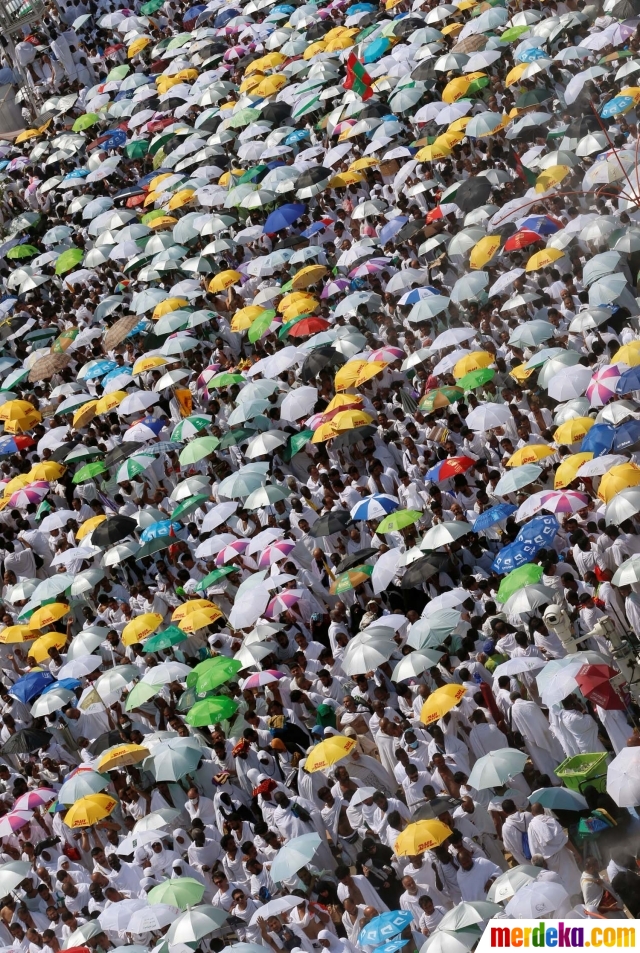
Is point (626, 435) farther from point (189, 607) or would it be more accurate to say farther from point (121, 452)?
Result: point (121, 452)

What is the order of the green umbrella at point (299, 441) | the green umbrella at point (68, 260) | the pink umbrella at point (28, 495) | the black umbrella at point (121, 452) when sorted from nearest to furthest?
the green umbrella at point (299, 441) < the black umbrella at point (121, 452) < the pink umbrella at point (28, 495) < the green umbrella at point (68, 260)

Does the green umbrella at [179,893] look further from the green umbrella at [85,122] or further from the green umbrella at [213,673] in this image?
the green umbrella at [85,122]

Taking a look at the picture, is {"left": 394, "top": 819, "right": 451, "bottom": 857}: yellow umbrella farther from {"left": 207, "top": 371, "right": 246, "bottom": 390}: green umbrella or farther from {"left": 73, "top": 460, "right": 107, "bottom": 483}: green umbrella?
{"left": 73, "top": 460, "right": 107, "bottom": 483}: green umbrella

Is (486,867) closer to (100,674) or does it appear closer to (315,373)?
(100,674)

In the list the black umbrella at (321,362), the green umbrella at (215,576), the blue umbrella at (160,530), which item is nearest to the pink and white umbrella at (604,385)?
the green umbrella at (215,576)

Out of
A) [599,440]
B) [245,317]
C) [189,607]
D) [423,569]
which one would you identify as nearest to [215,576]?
[189,607]

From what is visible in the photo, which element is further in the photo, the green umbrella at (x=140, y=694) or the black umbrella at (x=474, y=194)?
the black umbrella at (x=474, y=194)

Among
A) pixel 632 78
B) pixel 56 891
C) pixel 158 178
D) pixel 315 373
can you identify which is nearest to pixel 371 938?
pixel 56 891
